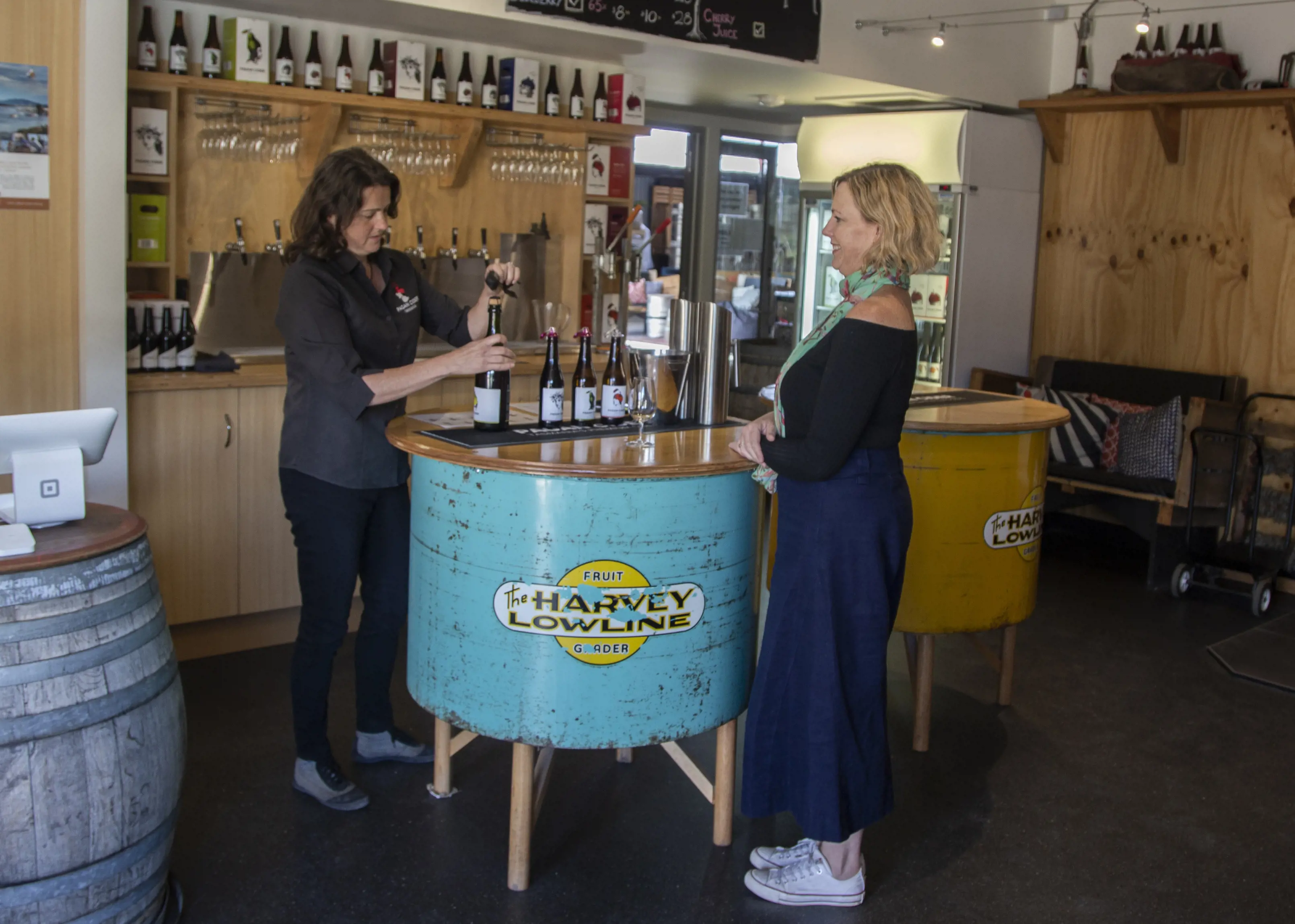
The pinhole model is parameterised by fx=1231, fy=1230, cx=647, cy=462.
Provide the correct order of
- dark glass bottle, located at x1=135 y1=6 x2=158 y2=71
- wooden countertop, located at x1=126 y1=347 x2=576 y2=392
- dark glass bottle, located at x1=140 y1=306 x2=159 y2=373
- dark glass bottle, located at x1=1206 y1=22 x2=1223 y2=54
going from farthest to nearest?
dark glass bottle, located at x1=1206 y1=22 x2=1223 y2=54, dark glass bottle, located at x1=135 y1=6 x2=158 y2=71, dark glass bottle, located at x1=140 y1=306 x2=159 y2=373, wooden countertop, located at x1=126 y1=347 x2=576 y2=392

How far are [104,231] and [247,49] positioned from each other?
1.08 metres

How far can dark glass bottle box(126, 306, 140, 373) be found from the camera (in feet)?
13.6

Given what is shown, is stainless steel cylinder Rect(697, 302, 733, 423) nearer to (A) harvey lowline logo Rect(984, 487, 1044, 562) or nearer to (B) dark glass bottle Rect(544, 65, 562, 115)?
(A) harvey lowline logo Rect(984, 487, 1044, 562)

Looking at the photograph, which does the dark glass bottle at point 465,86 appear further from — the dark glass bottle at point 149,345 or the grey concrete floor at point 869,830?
the grey concrete floor at point 869,830

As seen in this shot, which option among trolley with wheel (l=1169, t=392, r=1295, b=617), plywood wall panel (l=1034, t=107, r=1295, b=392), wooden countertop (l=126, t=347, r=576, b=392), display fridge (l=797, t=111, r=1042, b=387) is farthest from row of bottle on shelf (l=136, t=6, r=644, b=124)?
trolley with wheel (l=1169, t=392, r=1295, b=617)

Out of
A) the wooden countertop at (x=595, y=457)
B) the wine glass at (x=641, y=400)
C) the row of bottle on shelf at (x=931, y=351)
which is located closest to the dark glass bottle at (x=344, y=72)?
the wooden countertop at (x=595, y=457)

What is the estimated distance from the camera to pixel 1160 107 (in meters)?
6.47

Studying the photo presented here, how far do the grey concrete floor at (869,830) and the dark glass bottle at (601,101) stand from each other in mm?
2705

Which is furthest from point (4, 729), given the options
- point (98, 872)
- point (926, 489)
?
point (926, 489)

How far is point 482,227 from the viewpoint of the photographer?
559 cm

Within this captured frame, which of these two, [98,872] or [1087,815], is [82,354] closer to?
[98,872]

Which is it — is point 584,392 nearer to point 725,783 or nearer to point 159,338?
point 725,783

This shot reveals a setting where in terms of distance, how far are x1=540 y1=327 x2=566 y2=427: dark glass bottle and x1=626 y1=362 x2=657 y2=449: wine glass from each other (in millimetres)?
226

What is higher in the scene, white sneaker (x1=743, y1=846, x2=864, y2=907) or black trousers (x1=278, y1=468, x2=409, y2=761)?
black trousers (x1=278, y1=468, x2=409, y2=761)
